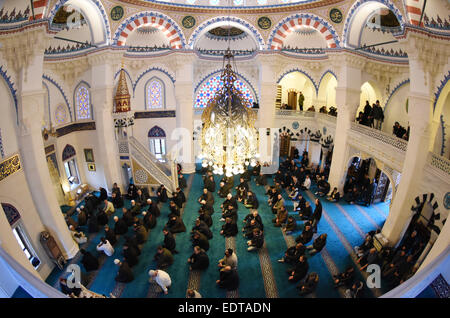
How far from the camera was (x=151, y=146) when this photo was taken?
12.2 m

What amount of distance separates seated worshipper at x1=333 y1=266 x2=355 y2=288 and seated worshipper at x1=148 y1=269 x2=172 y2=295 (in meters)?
3.15

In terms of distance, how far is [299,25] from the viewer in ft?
32.3

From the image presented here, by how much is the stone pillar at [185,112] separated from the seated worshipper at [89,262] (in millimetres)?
5940

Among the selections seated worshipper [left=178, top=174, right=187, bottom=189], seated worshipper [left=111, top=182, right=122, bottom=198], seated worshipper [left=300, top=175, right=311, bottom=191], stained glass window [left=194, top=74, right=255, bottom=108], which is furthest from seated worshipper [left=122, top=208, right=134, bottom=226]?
stained glass window [left=194, top=74, right=255, bottom=108]

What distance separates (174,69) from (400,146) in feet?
25.7

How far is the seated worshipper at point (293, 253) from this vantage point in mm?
6035

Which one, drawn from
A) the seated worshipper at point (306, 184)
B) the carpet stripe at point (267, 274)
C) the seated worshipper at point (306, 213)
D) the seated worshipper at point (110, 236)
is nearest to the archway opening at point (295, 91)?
the seated worshipper at point (306, 184)

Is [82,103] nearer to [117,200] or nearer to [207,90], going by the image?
[117,200]

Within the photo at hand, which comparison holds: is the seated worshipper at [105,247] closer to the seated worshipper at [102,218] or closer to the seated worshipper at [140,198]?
the seated worshipper at [102,218]

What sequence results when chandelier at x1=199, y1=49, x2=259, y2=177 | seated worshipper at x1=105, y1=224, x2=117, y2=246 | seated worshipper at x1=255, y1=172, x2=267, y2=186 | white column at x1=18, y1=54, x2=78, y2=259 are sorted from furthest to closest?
seated worshipper at x1=255, y1=172, x2=267, y2=186 < seated worshipper at x1=105, y1=224, x2=117, y2=246 < white column at x1=18, y1=54, x2=78, y2=259 < chandelier at x1=199, y1=49, x2=259, y2=177

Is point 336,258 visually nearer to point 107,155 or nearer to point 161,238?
point 161,238

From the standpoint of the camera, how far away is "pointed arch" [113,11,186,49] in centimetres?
901

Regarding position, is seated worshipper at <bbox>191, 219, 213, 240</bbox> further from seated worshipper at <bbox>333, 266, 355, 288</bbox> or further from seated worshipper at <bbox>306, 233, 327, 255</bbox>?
seated worshipper at <bbox>333, 266, 355, 288</bbox>

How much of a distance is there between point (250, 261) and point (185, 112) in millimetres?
6440
